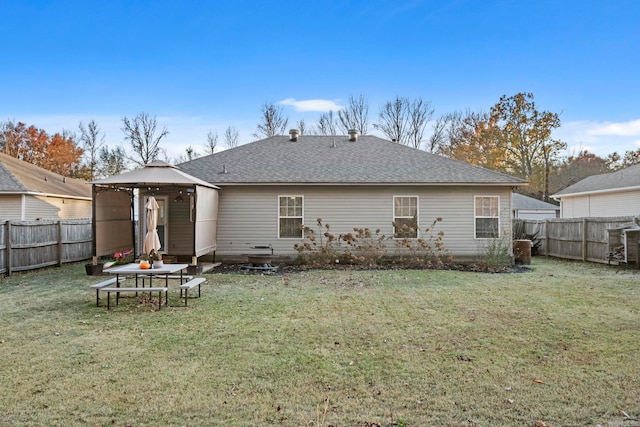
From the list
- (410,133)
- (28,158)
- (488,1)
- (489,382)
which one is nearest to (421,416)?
(489,382)

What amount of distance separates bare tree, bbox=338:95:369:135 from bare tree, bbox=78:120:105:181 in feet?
65.9

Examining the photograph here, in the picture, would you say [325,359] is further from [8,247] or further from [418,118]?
[418,118]

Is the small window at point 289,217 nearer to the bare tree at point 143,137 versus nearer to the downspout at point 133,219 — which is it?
the downspout at point 133,219

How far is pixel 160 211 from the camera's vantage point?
13445 millimetres

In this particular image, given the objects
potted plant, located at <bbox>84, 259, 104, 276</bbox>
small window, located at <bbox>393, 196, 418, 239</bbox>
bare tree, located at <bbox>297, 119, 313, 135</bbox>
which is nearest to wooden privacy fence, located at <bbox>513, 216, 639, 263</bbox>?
small window, located at <bbox>393, 196, 418, 239</bbox>

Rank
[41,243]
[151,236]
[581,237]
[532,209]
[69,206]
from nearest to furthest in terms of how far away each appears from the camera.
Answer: [151,236] → [41,243] → [581,237] → [69,206] → [532,209]

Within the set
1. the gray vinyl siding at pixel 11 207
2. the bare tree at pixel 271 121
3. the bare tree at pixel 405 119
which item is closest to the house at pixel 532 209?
the bare tree at pixel 405 119

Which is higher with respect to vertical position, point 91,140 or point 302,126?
point 302,126

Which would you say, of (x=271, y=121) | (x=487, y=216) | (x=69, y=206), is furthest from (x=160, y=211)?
(x=271, y=121)

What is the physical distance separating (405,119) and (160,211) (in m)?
25.2

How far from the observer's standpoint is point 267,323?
5.89 metres

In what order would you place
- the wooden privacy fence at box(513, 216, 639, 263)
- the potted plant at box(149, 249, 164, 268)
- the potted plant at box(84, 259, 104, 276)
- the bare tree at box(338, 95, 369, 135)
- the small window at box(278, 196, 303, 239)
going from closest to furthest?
1. the potted plant at box(149, 249, 164, 268)
2. the potted plant at box(84, 259, 104, 276)
3. the wooden privacy fence at box(513, 216, 639, 263)
4. the small window at box(278, 196, 303, 239)
5. the bare tree at box(338, 95, 369, 135)

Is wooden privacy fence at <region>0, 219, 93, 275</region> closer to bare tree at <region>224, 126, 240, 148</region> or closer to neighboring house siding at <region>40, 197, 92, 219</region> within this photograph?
neighboring house siding at <region>40, 197, 92, 219</region>

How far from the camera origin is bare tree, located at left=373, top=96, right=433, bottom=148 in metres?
33.8
